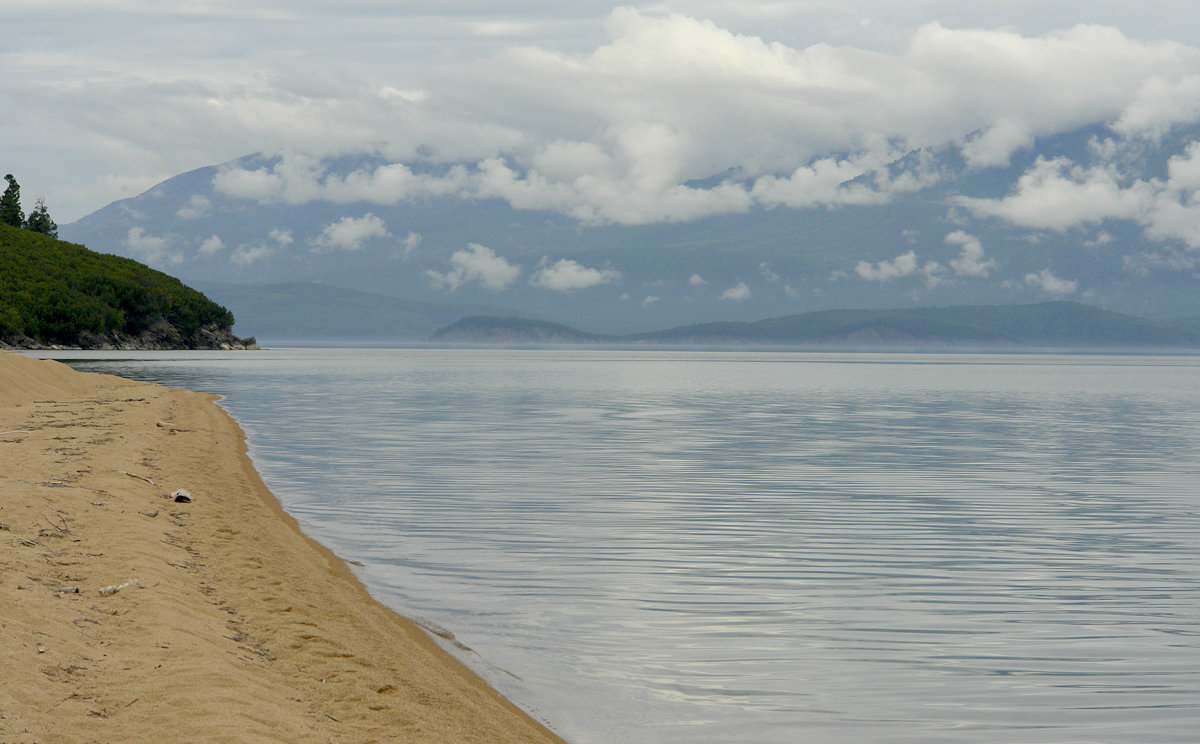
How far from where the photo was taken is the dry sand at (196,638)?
884 centimetres

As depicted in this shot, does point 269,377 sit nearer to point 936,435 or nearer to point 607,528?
point 936,435

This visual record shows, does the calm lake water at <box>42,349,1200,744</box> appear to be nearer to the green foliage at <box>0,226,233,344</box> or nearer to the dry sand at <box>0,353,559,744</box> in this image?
the dry sand at <box>0,353,559,744</box>

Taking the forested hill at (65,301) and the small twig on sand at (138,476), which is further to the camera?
the forested hill at (65,301)

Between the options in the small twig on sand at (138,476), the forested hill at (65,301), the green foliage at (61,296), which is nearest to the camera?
the small twig on sand at (138,476)

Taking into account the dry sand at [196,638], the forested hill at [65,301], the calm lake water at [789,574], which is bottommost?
the calm lake water at [789,574]

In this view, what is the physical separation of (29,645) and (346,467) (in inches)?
861

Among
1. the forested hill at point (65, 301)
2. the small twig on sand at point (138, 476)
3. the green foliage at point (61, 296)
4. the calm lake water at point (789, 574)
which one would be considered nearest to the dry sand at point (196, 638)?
the small twig on sand at point (138, 476)

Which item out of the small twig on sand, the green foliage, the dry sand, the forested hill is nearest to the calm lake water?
the dry sand

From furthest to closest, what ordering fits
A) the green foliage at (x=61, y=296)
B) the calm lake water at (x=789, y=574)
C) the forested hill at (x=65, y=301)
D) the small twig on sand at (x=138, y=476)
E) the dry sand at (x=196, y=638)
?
the green foliage at (x=61, y=296)
the forested hill at (x=65, y=301)
the small twig on sand at (x=138, y=476)
the calm lake water at (x=789, y=574)
the dry sand at (x=196, y=638)

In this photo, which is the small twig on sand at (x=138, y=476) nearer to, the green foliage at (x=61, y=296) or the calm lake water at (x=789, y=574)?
the calm lake water at (x=789, y=574)

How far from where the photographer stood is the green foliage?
16162 centimetres

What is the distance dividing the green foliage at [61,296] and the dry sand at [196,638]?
151919 mm

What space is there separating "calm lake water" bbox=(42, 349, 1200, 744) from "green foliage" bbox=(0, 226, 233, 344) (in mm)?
139703

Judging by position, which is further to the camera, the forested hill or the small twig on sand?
the forested hill
